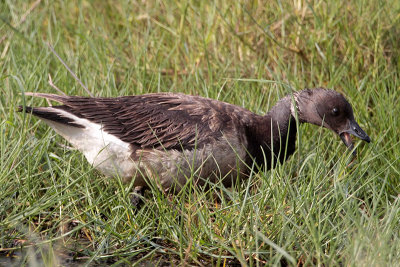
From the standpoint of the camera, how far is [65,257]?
396 centimetres

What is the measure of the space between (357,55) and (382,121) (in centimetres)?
105

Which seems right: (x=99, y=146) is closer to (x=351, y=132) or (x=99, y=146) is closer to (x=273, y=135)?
(x=273, y=135)

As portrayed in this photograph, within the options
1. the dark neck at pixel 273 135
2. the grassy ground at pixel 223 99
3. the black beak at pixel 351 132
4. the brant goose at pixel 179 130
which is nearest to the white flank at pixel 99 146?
the brant goose at pixel 179 130

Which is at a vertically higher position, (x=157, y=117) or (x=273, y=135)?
(x=157, y=117)

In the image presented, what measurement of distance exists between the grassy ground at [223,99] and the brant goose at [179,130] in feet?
0.49

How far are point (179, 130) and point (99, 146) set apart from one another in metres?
0.58

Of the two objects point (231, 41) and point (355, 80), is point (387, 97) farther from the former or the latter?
point (231, 41)

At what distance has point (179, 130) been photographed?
4637mm

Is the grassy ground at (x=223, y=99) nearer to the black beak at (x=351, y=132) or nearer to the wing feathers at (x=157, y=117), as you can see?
the black beak at (x=351, y=132)

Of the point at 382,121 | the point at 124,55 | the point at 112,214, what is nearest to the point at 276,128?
the point at 382,121

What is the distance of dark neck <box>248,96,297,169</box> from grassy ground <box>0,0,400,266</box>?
0.49 ft

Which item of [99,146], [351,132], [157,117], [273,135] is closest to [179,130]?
[157,117]

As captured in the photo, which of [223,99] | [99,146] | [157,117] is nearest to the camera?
[99,146]

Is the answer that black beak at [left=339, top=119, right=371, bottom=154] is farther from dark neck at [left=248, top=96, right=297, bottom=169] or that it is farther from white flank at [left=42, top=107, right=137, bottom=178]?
white flank at [left=42, top=107, right=137, bottom=178]
